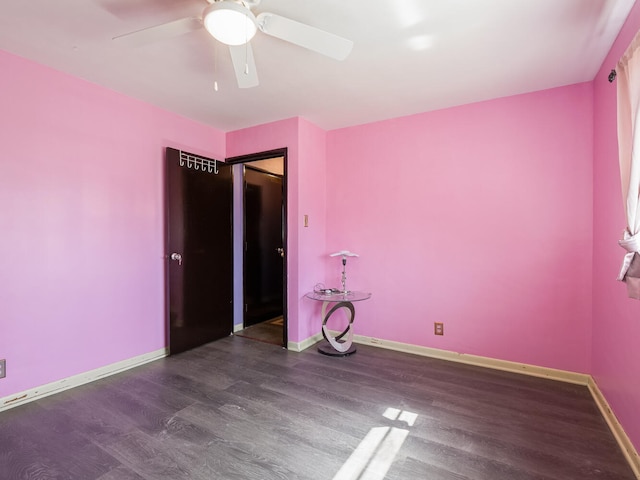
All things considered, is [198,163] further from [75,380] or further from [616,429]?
[616,429]

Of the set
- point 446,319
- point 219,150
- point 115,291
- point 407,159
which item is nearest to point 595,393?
point 446,319

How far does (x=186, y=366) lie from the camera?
284 cm

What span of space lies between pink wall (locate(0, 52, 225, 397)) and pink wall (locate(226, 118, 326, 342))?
42.1 inches

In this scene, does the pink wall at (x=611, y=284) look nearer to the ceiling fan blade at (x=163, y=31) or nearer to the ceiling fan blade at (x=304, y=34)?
the ceiling fan blade at (x=304, y=34)

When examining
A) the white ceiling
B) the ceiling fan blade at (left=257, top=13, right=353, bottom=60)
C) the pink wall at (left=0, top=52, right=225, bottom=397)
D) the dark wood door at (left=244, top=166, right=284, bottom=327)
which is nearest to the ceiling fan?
the ceiling fan blade at (left=257, top=13, right=353, bottom=60)

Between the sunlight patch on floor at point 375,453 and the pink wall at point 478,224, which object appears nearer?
the sunlight patch on floor at point 375,453

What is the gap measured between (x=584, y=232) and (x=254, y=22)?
2.79 metres

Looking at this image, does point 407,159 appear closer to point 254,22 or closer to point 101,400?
point 254,22

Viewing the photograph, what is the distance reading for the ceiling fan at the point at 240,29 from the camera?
1.42m

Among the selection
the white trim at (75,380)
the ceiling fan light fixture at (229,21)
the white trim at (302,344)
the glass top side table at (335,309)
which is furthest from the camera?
the white trim at (302,344)

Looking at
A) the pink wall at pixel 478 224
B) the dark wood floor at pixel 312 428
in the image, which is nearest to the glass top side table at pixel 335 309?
the pink wall at pixel 478 224

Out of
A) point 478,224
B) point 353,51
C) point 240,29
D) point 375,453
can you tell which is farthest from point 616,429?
point 240,29

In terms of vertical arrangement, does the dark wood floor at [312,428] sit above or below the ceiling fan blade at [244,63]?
below

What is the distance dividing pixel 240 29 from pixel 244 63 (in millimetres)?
292
